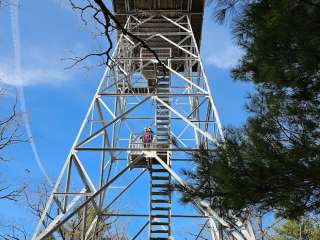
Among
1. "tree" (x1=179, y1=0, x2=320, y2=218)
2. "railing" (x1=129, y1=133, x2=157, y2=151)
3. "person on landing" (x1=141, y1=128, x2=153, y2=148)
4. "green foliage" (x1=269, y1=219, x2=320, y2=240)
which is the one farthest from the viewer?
"green foliage" (x1=269, y1=219, x2=320, y2=240)

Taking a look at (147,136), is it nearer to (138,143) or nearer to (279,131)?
(138,143)

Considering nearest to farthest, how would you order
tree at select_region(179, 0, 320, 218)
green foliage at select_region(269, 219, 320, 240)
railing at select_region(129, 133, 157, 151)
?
tree at select_region(179, 0, 320, 218) < railing at select_region(129, 133, 157, 151) < green foliage at select_region(269, 219, 320, 240)

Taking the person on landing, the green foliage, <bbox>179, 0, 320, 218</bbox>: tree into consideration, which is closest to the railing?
the person on landing

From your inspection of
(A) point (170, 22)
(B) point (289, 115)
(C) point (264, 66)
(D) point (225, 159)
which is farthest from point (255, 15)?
(A) point (170, 22)

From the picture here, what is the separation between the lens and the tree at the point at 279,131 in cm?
487

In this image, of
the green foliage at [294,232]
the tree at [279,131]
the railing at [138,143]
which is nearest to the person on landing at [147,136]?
the railing at [138,143]

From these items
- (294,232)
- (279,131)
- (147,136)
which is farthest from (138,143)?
(294,232)

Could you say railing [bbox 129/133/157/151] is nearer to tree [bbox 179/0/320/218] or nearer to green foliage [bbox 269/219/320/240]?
tree [bbox 179/0/320/218]

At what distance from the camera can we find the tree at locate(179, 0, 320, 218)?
4871 millimetres

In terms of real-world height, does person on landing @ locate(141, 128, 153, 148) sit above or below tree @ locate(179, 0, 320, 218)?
above

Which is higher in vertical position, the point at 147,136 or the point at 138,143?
the point at 147,136

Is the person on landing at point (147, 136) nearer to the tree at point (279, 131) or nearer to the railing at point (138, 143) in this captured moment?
the railing at point (138, 143)

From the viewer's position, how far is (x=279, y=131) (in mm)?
5117

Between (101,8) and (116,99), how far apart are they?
913cm
